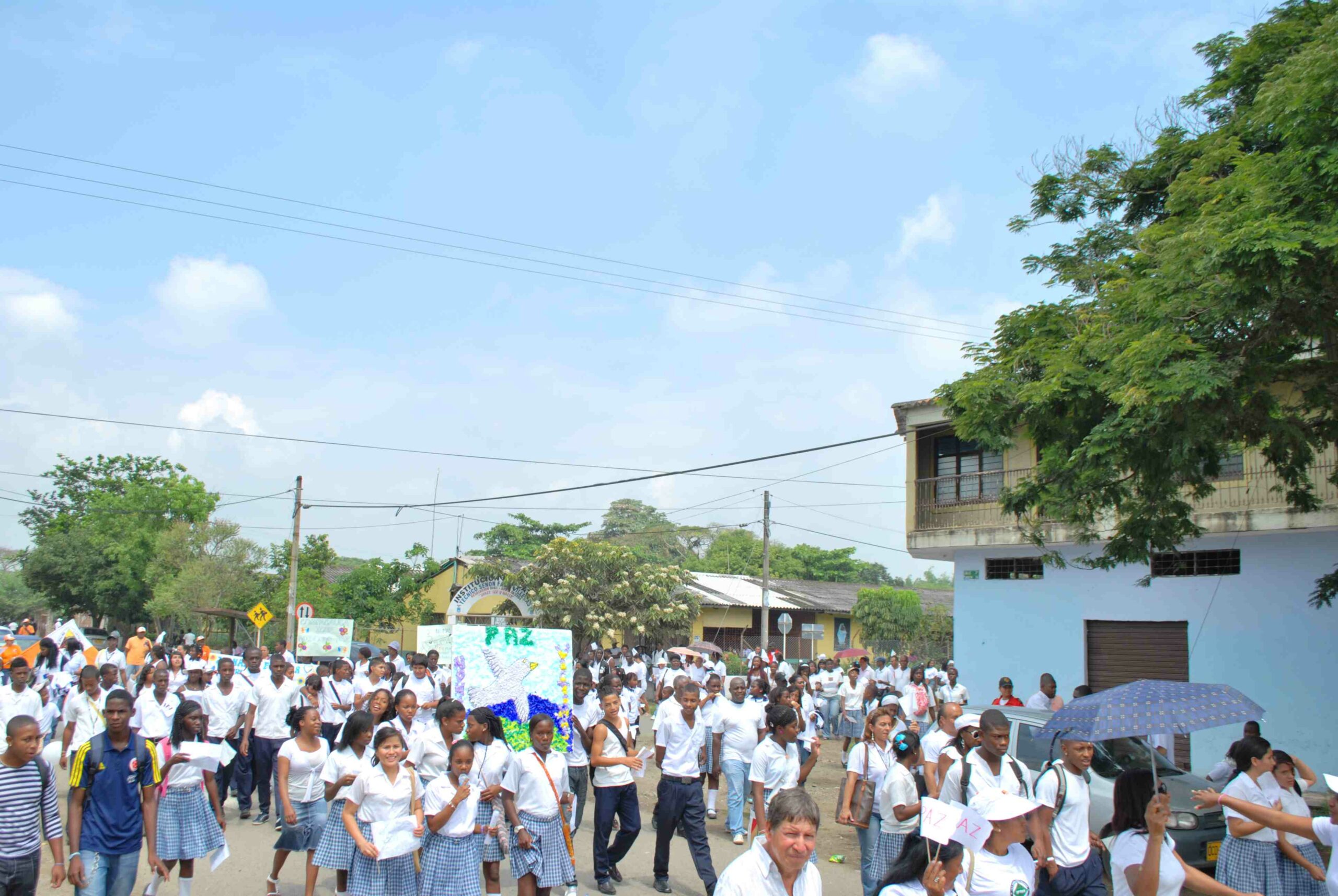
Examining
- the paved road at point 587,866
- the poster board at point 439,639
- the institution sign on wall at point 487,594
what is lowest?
the paved road at point 587,866

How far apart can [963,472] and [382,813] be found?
1688 centimetres

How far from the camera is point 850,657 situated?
23.9 m

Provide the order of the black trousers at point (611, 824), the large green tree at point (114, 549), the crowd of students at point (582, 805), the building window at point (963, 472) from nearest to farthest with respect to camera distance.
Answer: the crowd of students at point (582, 805) → the black trousers at point (611, 824) → the building window at point (963, 472) → the large green tree at point (114, 549)

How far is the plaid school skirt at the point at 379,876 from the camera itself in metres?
5.96

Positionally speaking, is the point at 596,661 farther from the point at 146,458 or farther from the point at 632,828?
the point at 146,458

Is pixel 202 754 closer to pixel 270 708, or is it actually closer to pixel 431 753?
pixel 431 753

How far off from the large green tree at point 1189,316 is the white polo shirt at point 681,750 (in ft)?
15.2

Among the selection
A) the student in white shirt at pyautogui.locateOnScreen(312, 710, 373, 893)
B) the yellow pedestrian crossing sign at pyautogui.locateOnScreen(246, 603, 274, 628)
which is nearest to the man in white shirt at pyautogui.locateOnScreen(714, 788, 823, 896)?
the student in white shirt at pyautogui.locateOnScreen(312, 710, 373, 893)

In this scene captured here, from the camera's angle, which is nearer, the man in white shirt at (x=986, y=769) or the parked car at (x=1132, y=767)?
the man in white shirt at (x=986, y=769)

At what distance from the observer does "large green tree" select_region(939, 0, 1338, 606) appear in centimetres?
830

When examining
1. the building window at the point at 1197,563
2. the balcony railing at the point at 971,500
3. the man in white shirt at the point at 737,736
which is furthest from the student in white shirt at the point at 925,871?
the building window at the point at 1197,563

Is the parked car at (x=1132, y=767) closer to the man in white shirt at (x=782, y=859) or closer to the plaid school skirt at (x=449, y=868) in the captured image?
the plaid school skirt at (x=449, y=868)

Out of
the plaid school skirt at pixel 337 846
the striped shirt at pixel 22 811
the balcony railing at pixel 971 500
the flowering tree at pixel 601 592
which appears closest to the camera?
the striped shirt at pixel 22 811

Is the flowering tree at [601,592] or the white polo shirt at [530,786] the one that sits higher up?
the flowering tree at [601,592]
